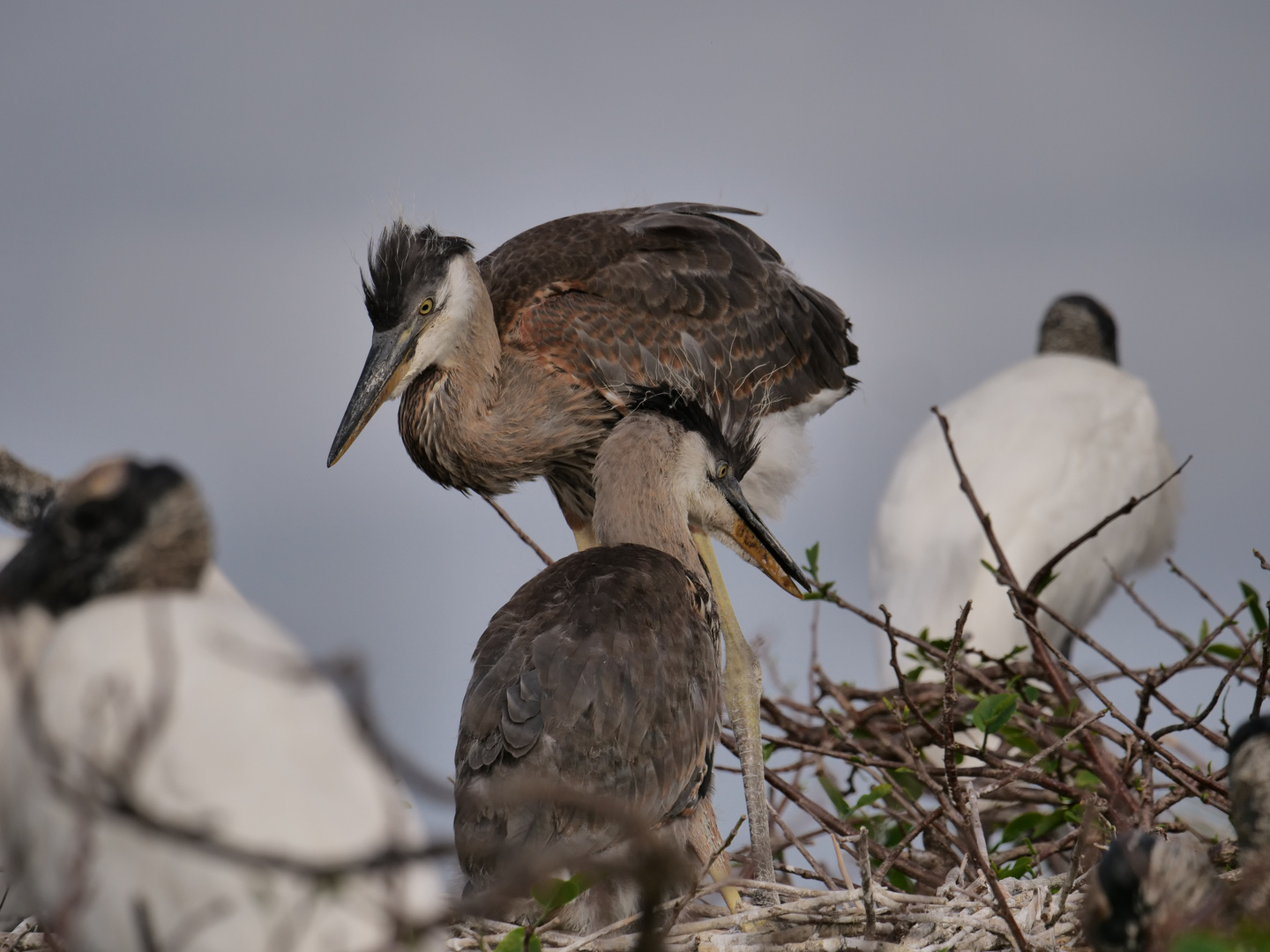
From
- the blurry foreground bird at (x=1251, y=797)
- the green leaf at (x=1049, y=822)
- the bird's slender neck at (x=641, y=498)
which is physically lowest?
the blurry foreground bird at (x=1251, y=797)

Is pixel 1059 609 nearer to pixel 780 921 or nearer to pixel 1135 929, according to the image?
pixel 780 921

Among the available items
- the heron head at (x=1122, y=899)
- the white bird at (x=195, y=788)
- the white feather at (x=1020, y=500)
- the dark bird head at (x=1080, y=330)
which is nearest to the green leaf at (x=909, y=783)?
the heron head at (x=1122, y=899)

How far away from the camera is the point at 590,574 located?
10.7ft

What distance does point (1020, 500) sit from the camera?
20.8 feet

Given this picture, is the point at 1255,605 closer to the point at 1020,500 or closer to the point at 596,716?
the point at 596,716

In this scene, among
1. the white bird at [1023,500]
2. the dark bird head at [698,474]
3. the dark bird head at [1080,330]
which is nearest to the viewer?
the dark bird head at [698,474]

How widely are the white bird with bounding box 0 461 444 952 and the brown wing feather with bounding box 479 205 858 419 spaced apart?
9.68 feet

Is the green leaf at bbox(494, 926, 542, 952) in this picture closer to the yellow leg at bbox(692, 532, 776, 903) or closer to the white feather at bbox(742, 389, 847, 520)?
the yellow leg at bbox(692, 532, 776, 903)

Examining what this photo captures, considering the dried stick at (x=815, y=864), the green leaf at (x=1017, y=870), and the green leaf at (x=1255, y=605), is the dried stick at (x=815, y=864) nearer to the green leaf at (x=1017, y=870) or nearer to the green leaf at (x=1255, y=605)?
the green leaf at (x=1017, y=870)

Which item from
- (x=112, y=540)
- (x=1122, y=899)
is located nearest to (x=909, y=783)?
(x=1122, y=899)

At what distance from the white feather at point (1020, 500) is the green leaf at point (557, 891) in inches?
134

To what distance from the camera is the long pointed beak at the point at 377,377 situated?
4297mm

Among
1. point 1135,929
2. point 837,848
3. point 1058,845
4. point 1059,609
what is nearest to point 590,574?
point 837,848

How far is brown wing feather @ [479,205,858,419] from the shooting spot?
15.0ft
